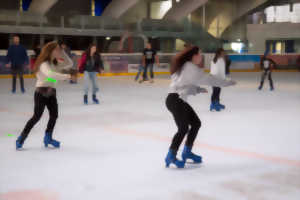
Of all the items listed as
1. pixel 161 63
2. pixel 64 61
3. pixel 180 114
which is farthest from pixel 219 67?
pixel 161 63

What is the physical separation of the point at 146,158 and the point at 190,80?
1.24 metres

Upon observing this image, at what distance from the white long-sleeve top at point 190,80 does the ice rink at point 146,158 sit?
81cm

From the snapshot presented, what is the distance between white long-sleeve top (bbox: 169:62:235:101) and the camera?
4.51 m

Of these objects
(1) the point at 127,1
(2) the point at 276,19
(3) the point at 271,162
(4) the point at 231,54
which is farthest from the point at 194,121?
(2) the point at 276,19

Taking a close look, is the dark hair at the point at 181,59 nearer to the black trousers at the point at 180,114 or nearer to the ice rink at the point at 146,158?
the black trousers at the point at 180,114

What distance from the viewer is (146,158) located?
5406 millimetres

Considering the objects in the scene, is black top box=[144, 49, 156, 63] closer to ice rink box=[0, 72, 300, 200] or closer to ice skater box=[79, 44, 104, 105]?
ice skater box=[79, 44, 104, 105]

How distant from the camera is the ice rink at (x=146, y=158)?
4055 millimetres

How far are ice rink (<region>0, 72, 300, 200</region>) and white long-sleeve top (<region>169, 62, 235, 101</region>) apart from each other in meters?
0.81

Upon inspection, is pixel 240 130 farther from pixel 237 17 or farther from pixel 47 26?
pixel 237 17

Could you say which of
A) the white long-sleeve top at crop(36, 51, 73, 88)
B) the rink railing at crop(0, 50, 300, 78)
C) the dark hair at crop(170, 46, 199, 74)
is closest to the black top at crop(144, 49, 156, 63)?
the rink railing at crop(0, 50, 300, 78)

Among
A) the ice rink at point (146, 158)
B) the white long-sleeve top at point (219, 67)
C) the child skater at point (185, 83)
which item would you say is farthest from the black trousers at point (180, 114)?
the white long-sleeve top at point (219, 67)

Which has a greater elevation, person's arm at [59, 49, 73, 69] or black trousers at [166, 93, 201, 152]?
person's arm at [59, 49, 73, 69]

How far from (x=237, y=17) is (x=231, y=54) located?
14.4 metres
